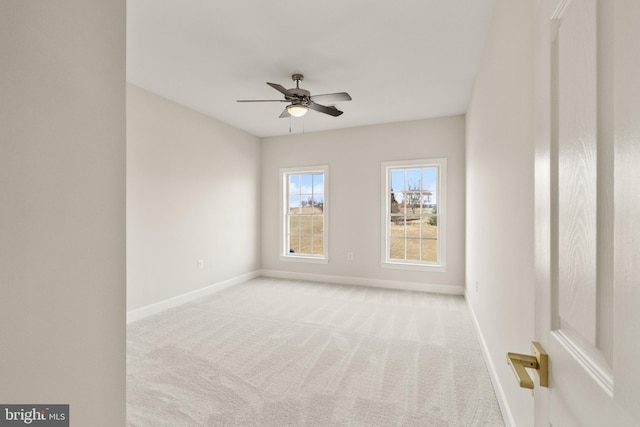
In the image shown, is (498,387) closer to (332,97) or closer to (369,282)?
(332,97)

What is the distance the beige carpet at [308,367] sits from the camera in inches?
75.5

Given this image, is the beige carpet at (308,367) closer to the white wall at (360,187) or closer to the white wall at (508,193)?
the white wall at (508,193)

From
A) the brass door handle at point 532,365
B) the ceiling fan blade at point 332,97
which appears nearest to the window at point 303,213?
the ceiling fan blade at point 332,97

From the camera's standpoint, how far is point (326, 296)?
460cm

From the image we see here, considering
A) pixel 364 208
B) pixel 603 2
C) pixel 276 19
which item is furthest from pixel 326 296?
pixel 603 2

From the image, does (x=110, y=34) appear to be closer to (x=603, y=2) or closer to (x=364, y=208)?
(x=603, y=2)

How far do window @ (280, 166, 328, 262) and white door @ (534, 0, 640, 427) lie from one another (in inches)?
194

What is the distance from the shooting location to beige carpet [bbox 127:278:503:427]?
192cm

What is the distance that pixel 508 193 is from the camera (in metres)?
1.82

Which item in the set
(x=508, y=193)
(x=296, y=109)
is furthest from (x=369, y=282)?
(x=508, y=193)

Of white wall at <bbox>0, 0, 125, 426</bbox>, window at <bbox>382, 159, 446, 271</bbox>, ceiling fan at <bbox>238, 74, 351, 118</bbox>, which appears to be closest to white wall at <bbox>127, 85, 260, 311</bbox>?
ceiling fan at <bbox>238, 74, 351, 118</bbox>

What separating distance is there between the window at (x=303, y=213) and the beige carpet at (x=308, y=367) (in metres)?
1.81

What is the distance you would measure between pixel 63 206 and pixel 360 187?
470 cm

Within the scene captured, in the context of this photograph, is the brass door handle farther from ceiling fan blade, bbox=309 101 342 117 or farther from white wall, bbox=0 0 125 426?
ceiling fan blade, bbox=309 101 342 117
